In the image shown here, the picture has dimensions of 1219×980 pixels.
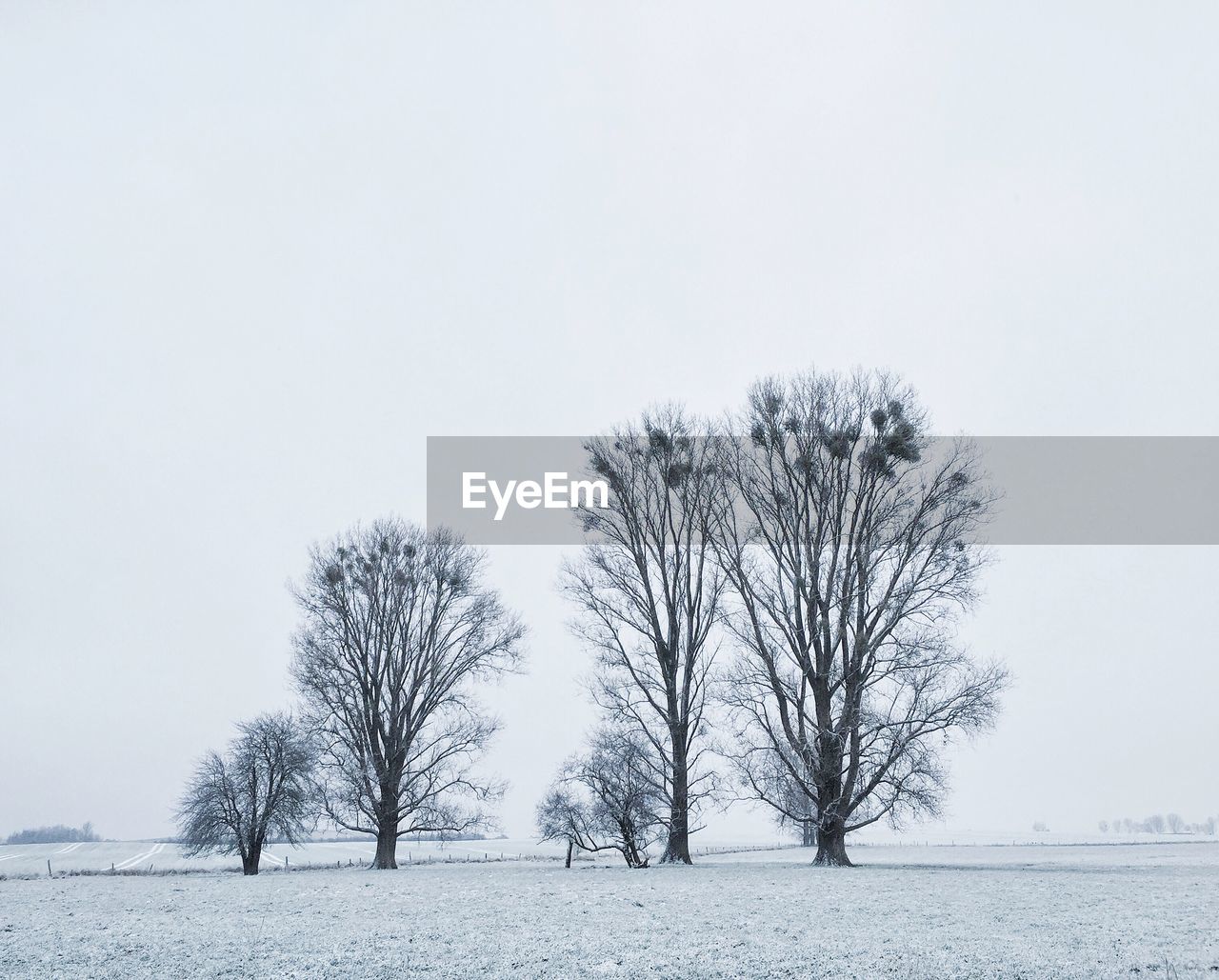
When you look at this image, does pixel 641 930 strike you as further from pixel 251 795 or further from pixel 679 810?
pixel 251 795

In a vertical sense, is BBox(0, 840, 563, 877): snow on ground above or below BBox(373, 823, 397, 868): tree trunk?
below

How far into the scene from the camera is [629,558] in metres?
30.3

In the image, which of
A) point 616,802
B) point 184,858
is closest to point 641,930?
point 616,802

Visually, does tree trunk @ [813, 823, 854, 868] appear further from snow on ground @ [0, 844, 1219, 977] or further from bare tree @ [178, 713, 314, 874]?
bare tree @ [178, 713, 314, 874]

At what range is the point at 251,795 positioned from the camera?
3175cm

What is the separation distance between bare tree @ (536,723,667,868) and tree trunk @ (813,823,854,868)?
484 centimetres

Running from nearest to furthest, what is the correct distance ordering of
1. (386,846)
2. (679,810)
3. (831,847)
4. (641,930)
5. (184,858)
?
(641,930) < (831,847) < (679,810) < (386,846) < (184,858)

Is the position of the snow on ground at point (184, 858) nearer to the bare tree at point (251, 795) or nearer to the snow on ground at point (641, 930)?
the bare tree at point (251, 795)

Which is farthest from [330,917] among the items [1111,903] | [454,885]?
[1111,903]

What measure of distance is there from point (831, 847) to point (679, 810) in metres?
4.70

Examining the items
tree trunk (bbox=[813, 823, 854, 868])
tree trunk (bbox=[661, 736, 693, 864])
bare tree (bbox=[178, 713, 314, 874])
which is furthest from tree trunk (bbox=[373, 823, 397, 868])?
tree trunk (bbox=[813, 823, 854, 868])

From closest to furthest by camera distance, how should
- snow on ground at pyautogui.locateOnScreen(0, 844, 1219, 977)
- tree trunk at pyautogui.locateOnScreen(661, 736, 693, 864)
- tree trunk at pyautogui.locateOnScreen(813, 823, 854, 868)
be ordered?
1. snow on ground at pyautogui.locateOnScreen(0, 844, 1219, 977)
2. tree trunk at pyautogui.locateOnScreen(813, 823, 854, 868)
3. tree trunk at pyautogui.locateOnScreen(661, 736, 693, 864)

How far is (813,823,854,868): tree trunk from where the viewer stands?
26234mm

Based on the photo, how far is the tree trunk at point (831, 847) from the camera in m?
26.2
